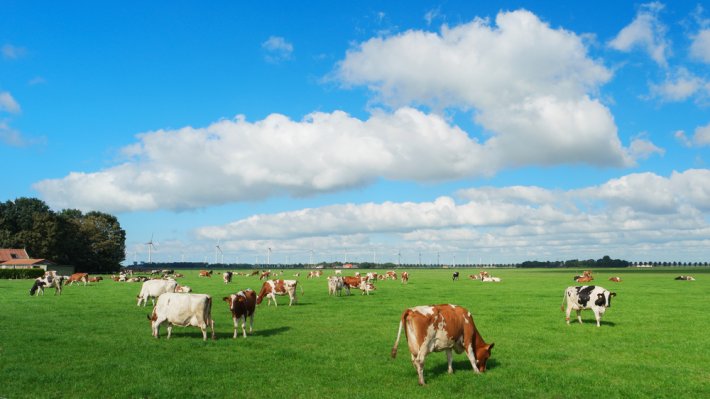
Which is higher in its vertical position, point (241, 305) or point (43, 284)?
point (241, 305)

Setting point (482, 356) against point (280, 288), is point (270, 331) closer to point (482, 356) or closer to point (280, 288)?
point (482, 356)

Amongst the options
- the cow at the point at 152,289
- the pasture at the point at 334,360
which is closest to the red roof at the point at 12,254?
the cow at the point at 152,289

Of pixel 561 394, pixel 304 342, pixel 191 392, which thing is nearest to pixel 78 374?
pixel 191 392

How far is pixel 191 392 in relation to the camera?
11.8 metres

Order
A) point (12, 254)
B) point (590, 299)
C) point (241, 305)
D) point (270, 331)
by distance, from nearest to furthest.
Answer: point (241, 305), point (270, 331), point (590, 299), point (12, 254)

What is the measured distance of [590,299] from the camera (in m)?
24.1

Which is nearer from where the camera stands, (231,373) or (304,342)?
(231,373)

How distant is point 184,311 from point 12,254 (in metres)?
108

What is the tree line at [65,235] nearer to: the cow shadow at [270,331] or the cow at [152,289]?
the cow at [152,289]

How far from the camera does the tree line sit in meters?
104

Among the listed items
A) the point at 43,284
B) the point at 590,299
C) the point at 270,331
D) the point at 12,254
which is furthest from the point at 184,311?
the point at 12,254

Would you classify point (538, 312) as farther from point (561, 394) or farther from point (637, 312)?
point (561, 394)

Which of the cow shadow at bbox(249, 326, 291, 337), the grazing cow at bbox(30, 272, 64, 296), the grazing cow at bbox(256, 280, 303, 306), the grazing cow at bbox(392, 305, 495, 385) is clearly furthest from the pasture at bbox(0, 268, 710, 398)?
the grazing cow at bbox(30, 272, 64, 296)

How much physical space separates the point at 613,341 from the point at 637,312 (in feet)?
38.2
